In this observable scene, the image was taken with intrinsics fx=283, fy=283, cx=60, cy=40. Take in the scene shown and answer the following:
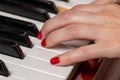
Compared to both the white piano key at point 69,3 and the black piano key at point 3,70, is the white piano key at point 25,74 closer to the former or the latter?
the black piano key at point 3,70

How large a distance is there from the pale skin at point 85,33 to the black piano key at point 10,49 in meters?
0.09

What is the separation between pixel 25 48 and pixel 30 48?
0.04 ft

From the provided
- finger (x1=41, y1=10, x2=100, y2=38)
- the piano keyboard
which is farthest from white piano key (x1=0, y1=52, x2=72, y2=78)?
finger (x1=41, y1=10, x2=100, y2=38)

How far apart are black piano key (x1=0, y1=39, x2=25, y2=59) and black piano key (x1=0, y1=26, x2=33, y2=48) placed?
0.03m

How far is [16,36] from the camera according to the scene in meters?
0.73

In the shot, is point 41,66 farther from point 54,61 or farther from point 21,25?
point 21,25

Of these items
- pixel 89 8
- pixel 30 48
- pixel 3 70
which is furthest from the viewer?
pixel 89 8

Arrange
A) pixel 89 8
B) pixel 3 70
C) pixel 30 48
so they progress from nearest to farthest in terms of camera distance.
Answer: pixel 3 70 → pixel 30 48 → pixel 89 8

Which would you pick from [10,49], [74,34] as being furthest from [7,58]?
[74,34]

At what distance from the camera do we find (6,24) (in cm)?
77

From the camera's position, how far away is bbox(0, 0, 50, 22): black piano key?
0.83 metres

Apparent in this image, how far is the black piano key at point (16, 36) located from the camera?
728 millimetres

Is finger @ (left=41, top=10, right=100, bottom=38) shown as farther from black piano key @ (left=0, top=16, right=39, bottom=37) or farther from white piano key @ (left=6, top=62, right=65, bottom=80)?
white piano key @ (left=6, top=62, right=65, bottom=80)

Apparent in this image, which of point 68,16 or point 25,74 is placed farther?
point 68,16
